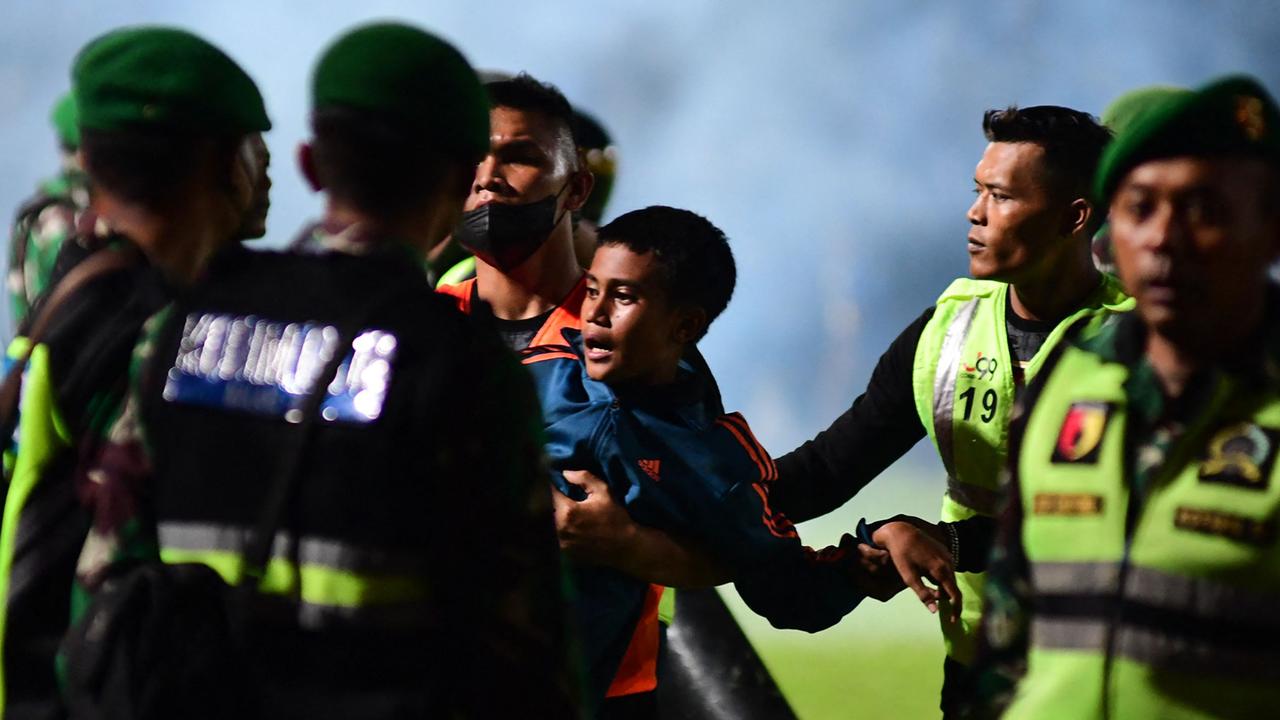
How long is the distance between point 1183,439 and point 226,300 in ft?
3.98

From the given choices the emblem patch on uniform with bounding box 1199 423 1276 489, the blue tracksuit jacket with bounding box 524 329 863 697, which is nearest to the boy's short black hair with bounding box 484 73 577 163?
the blue tracksuit jacket with bounding box 524 329 863 697

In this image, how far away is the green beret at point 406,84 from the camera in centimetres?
226

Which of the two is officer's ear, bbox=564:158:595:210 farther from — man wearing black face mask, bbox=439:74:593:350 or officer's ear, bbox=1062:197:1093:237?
officer's ear, bbox=1062:197:1093:237

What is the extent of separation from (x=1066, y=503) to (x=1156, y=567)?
0.15 metres

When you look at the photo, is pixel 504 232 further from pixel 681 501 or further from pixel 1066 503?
pixel 1066 503

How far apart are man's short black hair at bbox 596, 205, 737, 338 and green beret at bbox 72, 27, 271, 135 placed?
4.07 ft

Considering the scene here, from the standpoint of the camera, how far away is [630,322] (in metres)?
3.53

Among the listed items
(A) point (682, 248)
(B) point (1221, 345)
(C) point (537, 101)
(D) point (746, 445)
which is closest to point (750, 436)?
(D) point (746, 445)

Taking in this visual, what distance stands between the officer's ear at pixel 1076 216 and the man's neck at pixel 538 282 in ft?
3.96

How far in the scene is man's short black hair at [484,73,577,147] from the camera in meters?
4.27

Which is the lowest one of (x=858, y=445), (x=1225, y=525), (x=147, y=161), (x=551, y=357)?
(x=858, y=445)

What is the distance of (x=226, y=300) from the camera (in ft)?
7.39

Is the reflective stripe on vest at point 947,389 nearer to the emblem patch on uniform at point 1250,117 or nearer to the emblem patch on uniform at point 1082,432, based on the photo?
the emblem patch on uniform at point 1082,432

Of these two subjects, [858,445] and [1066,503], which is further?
[858,445]
